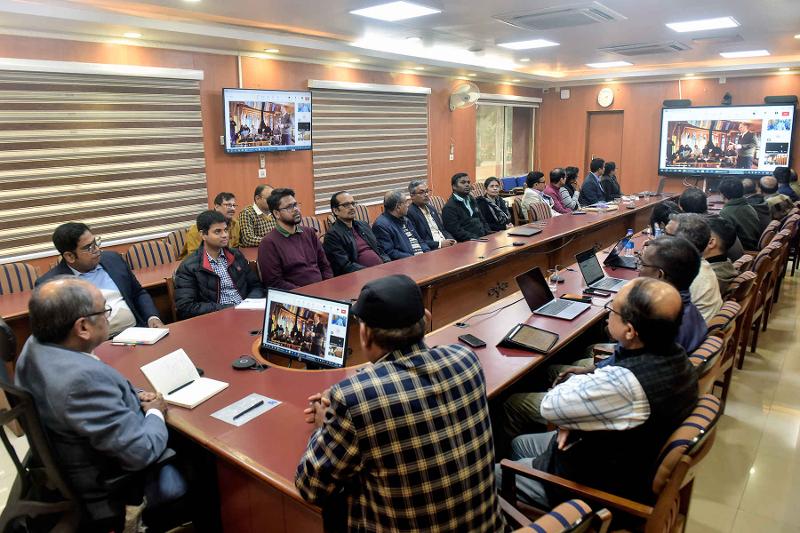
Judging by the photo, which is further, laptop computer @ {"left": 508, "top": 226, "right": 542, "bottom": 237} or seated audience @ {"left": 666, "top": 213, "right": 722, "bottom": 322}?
laptop computer @ {"left": 508, "top": 226, "right": 542, "bottom": 237}

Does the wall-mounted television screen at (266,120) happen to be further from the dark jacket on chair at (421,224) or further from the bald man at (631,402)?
the bald man at (631,402)

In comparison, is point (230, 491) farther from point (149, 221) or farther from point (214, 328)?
point (149, 221)

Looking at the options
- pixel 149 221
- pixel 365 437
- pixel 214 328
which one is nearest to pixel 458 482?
pixel 365 437

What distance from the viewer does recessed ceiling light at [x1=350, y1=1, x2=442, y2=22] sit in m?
4.96

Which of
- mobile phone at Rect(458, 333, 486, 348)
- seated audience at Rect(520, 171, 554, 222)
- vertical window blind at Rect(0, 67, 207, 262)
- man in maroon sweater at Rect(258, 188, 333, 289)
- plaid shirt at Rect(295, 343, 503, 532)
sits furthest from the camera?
seated audience at Rect(520, 171, 554, 222)

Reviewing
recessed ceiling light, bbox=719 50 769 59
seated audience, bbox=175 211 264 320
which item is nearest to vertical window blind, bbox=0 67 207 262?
seated audience, bbox=175 211 264 320

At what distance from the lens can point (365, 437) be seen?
54.5 inches

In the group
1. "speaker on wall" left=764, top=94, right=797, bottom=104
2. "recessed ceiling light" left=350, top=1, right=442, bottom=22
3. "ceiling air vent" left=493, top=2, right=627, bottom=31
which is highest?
"ceiling air vent" left=493, top=2, right=627, bottom=31

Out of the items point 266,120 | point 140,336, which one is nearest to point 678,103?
point 266,120

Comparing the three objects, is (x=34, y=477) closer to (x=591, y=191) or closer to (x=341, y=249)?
(x=341, y=249)

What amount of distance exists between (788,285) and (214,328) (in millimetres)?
6206

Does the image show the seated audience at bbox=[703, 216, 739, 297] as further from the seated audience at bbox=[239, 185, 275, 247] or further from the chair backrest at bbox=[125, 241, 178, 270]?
the chair backrest at bbox=[125, 241, 178, 270]

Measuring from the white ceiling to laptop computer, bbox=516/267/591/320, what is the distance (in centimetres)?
289

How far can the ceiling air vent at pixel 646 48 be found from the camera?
7293 millimetres
